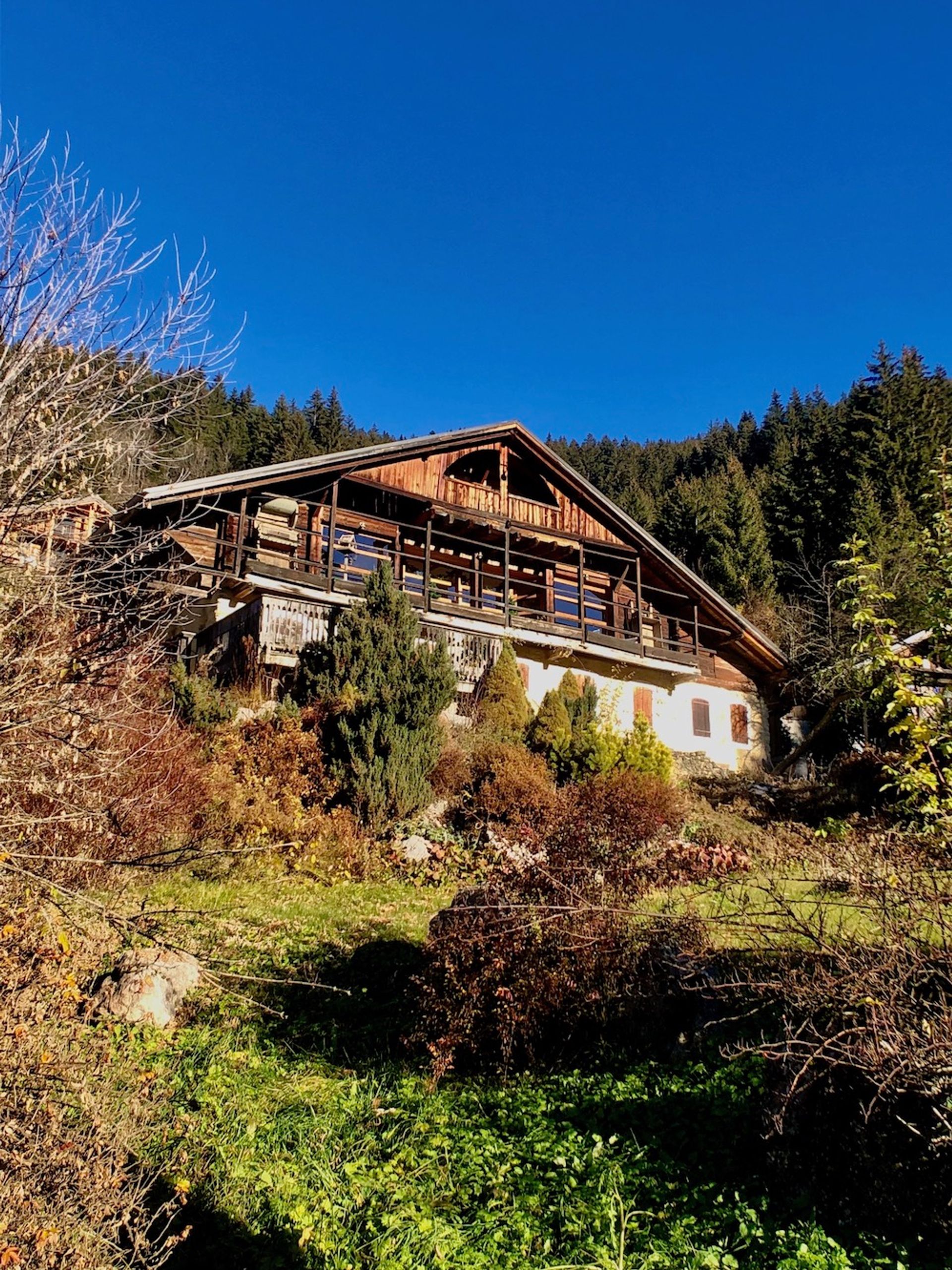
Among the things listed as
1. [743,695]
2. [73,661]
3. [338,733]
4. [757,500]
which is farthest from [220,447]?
[73,661]

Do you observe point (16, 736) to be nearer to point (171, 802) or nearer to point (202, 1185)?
point (202, 1185)

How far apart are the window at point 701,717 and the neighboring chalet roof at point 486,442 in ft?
9.72

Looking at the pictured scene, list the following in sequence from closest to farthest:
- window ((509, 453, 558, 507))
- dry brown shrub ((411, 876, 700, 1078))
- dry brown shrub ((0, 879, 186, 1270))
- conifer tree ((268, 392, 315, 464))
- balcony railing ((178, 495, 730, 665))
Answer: dry brown shrub ((0, 879, 186, 1270)) → dry brown shrub ((411, 876, 700, 1078)) → balcony railing ((178, 495, 730, 665)) → window ((509, 453, 558, 507)) → conifer tree ((268, 392, 315, 464))

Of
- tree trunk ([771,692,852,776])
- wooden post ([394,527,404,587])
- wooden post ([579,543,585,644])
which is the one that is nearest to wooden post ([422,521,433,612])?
wooden post ([394,527,404,587])

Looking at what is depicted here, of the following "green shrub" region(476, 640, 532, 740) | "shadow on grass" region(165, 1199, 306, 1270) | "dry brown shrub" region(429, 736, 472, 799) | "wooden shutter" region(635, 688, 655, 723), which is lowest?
"shadow on grass" region(165, 1199, 306, 1270)

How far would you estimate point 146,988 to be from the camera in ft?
28.7

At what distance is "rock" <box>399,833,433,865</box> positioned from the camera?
1465 centimetres

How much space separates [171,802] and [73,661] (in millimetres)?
5444

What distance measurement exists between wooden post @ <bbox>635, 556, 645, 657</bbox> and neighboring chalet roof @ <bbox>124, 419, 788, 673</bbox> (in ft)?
2.53

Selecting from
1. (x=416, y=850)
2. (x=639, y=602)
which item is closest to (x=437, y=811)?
(x=416, y=850)

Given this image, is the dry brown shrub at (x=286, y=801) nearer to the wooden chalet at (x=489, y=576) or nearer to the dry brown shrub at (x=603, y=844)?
the wooden chalet at (x=489, y=576)

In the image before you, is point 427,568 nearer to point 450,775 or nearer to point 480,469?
point 480,469

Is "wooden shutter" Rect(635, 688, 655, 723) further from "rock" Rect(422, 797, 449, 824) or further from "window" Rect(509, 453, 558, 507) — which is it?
"rock" Rect(422, 797, 449, 824)

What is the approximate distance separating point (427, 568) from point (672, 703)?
30.5ft
